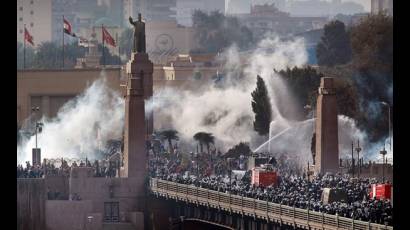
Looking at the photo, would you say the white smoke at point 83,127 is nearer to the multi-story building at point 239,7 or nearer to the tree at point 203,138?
the tree at point 203,138

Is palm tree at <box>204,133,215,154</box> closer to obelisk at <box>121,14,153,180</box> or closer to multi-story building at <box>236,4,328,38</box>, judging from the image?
obelisk at <box>121,14,153,180</box>

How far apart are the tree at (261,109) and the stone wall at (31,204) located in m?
22.7

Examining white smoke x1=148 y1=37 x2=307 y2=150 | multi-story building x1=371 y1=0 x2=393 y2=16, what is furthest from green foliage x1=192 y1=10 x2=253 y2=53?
white smoke x1=148 y1=37 x2=307 y2=150

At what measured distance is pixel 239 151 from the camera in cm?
8569

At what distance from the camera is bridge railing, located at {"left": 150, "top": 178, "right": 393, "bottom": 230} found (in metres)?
51.5

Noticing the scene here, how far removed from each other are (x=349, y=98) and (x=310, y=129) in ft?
17.2

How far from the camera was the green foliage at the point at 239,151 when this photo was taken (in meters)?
84.1

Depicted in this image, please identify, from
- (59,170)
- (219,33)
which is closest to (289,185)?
(59,170)

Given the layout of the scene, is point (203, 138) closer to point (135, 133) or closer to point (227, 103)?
point (227, 103)

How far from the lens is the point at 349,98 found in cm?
9112

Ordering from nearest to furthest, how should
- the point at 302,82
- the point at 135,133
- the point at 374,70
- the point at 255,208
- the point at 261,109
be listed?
the point at 255,208 → the point at 135,133 → the point at 374,70 → the point at 261,109 → the point at 302,82

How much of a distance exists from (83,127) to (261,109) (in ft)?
30.8
